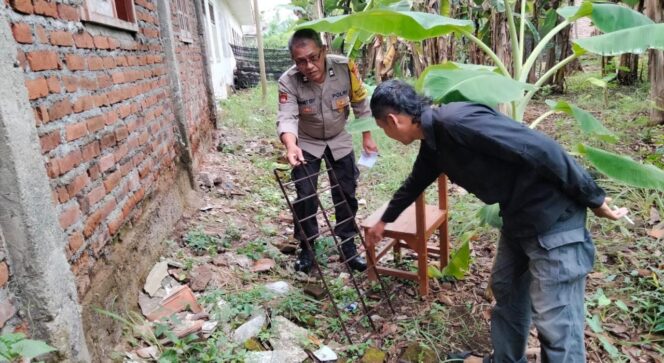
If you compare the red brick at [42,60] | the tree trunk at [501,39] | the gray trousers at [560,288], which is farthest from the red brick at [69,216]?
the tree trunk at [501,39]

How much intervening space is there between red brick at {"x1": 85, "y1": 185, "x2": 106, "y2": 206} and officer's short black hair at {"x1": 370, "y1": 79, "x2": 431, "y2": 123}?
56.8 inches

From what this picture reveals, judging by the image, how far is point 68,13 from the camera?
6.70 ft

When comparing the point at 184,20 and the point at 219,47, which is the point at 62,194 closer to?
the point at 184,20

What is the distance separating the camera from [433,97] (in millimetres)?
2141

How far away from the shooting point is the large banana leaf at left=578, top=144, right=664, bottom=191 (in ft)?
6.61

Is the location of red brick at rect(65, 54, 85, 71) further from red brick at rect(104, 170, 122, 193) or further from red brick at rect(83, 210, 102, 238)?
red brick at rect(83, 210, 102, 238)

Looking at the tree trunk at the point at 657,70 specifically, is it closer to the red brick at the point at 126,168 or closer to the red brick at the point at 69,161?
the red brick at the point at 126,168

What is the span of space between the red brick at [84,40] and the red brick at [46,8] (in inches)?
7.7

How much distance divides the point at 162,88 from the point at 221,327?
2.23 m

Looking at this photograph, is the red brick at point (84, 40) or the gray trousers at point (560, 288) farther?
the red brick at point (84, 40)

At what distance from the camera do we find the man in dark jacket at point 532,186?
1.65m

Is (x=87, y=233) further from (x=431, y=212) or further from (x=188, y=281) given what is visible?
(x=431, y=212)

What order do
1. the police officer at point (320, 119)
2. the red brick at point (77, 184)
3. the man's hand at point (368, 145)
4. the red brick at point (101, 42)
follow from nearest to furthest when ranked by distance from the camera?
the red brick at point (77, 184), the red brick at point (101, 42), the police officer at point (320, 119), the man's hand at point (368, 145)

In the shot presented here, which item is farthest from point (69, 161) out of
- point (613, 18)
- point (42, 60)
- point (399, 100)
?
point (613, 18)
